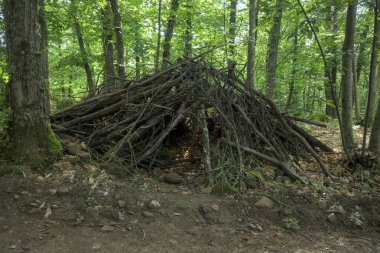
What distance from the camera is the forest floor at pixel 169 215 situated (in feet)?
9.82

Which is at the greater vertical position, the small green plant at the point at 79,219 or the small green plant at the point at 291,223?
the small green plant at the point at 79,219

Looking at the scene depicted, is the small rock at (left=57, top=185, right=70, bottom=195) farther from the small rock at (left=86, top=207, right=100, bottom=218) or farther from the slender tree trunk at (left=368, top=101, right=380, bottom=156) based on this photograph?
the slender tree trunk at (left=368, top=101, right=380, bottom=156)

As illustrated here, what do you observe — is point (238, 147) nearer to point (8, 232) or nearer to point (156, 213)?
point (156, 213)

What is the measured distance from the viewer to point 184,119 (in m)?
5.26

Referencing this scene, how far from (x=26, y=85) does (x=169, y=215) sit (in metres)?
2.29

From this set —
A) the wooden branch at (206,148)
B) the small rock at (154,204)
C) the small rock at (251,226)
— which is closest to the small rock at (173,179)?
the wooden branch at (206,148)

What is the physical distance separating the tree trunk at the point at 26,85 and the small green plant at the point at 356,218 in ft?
12.2

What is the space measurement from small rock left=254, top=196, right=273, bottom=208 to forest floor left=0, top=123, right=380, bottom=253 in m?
0.01

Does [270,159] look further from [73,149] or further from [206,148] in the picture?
[73,149]

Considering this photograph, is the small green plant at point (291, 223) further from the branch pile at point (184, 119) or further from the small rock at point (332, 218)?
the branch pile at point (184, 119)

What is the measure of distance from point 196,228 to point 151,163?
1.58 meters

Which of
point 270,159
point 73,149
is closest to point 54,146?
point 73,149

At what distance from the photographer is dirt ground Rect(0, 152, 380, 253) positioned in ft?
9.81

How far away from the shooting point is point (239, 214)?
3.54 meters
